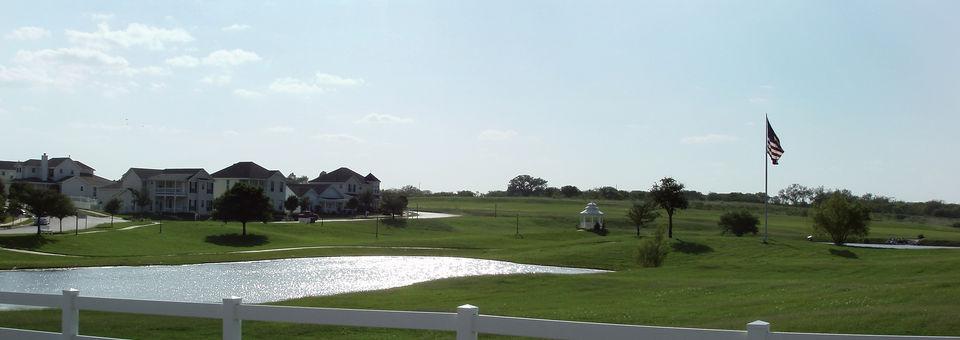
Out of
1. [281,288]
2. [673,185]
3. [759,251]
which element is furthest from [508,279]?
[673,185]

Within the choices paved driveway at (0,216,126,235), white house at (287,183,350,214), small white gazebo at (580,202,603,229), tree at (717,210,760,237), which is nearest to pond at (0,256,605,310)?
paved driveway at (0,216,126,235)

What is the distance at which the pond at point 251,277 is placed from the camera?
33469 millimetres

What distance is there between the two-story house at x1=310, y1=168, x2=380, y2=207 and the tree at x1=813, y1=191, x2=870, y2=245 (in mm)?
77388

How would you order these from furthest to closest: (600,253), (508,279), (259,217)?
1. (259,217)
2. (600,253)
3. (508,279)

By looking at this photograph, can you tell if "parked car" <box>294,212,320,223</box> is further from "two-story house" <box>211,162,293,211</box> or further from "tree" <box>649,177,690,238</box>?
"tree" <box>649,177,690,238</box>

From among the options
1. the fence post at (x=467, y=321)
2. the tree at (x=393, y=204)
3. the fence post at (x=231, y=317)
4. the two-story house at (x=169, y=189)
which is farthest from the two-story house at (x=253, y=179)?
the fence post at (x=467, y=321)

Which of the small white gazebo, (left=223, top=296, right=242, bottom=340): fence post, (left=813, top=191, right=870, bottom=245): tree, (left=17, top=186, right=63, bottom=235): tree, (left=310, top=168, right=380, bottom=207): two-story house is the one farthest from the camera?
(left=310, top=168, right=380, bottom=207): two-story house

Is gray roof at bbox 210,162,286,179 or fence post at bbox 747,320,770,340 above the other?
gray roof at bbox 210,162,286,179

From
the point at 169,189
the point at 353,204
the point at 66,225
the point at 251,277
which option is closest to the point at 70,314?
the point at 251,277

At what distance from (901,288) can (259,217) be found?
66776 millimetres

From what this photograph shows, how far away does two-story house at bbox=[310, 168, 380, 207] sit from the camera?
131 meters

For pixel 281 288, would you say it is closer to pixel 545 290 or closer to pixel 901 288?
pixel 545 290

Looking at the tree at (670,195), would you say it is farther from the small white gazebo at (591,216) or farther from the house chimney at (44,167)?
the house chimney at (44,167)

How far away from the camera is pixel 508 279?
33.3m
